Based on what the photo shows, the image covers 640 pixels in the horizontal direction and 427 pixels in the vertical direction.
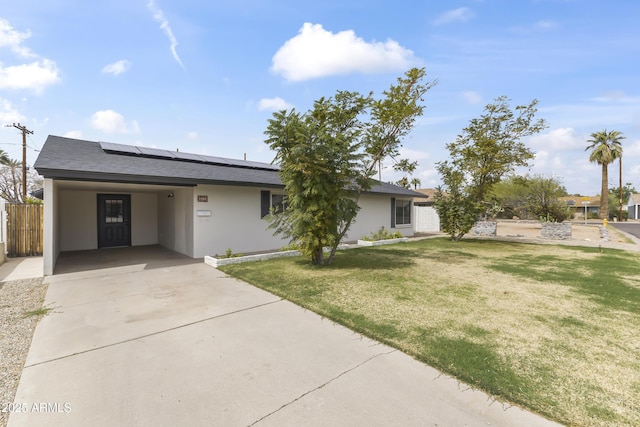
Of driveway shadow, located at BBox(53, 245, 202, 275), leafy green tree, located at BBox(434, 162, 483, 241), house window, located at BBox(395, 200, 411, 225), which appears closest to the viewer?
driveway shadow, located at BBox(53, 245, 202, 275)

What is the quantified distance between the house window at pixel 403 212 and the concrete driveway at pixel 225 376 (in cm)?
1260

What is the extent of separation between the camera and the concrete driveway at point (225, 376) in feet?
7.12

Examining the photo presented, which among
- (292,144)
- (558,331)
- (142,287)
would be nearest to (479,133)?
(292,144)

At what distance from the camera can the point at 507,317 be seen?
4.14 metres

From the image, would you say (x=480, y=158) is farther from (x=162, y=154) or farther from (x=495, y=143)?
(x=162, y=154)

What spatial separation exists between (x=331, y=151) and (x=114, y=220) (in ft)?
31.7

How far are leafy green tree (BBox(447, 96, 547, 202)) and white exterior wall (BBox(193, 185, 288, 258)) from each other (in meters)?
9.96

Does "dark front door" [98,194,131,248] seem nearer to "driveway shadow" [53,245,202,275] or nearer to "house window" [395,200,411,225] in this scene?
"driveway shadow" [53,245,202,275]

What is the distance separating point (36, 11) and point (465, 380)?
10.4 m

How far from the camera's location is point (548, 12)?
7.29 meters

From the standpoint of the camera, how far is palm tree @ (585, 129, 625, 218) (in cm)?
3281

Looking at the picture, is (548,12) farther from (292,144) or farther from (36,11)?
(36,11)

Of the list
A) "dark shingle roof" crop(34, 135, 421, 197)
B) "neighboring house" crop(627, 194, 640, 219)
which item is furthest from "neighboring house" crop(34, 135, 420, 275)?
"neighboring house" crop(627, 194, 640, 219)

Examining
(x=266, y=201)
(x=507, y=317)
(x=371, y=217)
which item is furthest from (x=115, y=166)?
(x=371, y=217)
